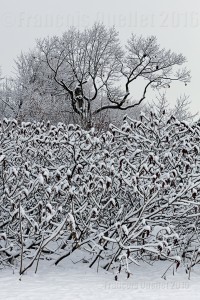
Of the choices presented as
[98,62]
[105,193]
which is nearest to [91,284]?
[105,193]

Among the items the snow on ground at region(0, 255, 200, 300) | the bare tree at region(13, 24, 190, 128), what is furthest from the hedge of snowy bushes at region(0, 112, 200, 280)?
the bare tree at region(13, 24, 190, 128)

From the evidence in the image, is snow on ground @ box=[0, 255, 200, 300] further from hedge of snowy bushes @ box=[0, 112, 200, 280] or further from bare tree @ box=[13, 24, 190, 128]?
bare tree @ box=[13, 24, 190, 128]

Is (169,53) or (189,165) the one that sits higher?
(169,53)

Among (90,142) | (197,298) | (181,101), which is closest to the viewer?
(197,298)

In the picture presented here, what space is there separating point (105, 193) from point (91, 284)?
151 centimetres

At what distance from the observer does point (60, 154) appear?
7395mm

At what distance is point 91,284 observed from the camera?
5312 mm

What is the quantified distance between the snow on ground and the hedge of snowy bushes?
192 millimetres

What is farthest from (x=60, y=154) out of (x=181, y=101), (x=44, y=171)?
(x=181, y=101)

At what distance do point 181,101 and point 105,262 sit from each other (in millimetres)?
24273

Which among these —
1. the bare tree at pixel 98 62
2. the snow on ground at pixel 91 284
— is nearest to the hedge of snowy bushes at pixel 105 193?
the snow on ground at pixel 91 284

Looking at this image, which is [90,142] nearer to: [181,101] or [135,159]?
[135,159]

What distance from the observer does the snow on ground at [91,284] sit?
189 inches

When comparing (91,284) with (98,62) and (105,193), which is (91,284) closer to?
(105,193)
